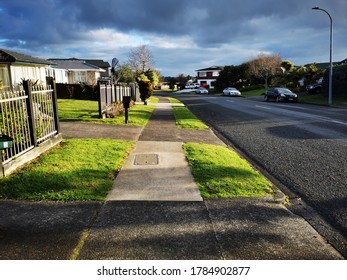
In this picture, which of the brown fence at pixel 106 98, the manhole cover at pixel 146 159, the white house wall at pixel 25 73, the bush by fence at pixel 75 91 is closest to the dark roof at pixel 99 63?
the white house wall at pixel 25 73

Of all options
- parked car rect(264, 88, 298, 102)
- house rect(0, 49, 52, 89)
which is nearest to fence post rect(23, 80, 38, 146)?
house rect(0, 49, 52, 89)

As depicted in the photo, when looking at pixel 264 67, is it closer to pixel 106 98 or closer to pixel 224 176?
Result: pixel 106 98

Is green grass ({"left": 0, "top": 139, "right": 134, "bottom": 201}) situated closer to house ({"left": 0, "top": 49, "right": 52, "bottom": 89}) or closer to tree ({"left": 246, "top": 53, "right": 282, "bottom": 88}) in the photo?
house ({"left": 0, "top": 49, "right": 52, "bottom": 89})

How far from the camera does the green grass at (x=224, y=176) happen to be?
501 cm

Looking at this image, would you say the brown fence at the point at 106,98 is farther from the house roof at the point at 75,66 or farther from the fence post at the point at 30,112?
the house roof at the point at 75,66

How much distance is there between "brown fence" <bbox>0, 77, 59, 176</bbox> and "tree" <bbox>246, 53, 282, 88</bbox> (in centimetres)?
5792

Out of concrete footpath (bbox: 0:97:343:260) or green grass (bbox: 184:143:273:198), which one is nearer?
concrete footpath (bbox: 0:97:343:260)

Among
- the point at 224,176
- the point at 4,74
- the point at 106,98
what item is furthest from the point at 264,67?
the point at 224,176

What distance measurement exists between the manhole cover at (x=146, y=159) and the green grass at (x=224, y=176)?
0.74 meters

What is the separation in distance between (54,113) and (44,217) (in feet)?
15.8

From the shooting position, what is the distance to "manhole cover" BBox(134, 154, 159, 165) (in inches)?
264

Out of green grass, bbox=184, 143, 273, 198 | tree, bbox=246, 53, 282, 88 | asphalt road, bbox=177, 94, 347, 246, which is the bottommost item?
asphalt road, bbox=177, 94, 347, 246

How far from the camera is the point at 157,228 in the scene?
3736 mm
